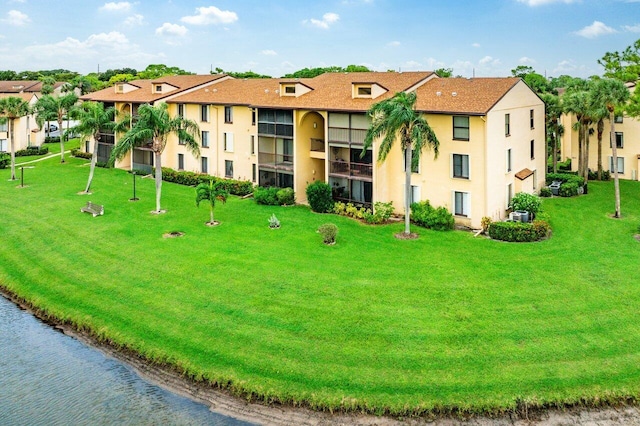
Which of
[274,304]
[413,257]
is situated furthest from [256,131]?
[274,304]

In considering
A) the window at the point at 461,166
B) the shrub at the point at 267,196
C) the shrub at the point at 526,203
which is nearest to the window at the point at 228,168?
the shrub at the point at 267,196

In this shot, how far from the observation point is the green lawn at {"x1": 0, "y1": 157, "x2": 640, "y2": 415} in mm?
19328

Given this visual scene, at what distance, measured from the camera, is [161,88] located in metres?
57.7

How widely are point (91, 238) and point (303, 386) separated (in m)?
21.6

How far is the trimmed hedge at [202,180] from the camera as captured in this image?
1857 inches

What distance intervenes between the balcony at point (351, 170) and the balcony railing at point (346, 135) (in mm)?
1689

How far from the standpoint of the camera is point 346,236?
3450cm

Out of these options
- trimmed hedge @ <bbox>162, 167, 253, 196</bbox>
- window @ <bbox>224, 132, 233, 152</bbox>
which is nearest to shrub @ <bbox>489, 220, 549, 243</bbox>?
trimmed hedge @ <bbox>162, 167, 253, 196</bbox>

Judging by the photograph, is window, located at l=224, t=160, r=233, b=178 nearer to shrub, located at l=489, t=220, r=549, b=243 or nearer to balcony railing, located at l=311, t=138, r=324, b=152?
balcony railing, located at l=311, t=138, r=324, b=152

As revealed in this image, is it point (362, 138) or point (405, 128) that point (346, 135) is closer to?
point (362, 138)

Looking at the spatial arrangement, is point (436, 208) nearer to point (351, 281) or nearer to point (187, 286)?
point (351, 281)

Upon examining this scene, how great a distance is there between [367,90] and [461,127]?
8513mm

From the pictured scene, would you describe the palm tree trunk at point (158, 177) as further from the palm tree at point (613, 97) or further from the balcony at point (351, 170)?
the palm tree at point (613, 97)

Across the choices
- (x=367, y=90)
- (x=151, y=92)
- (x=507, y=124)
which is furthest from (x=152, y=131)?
(x=507, y=124)
